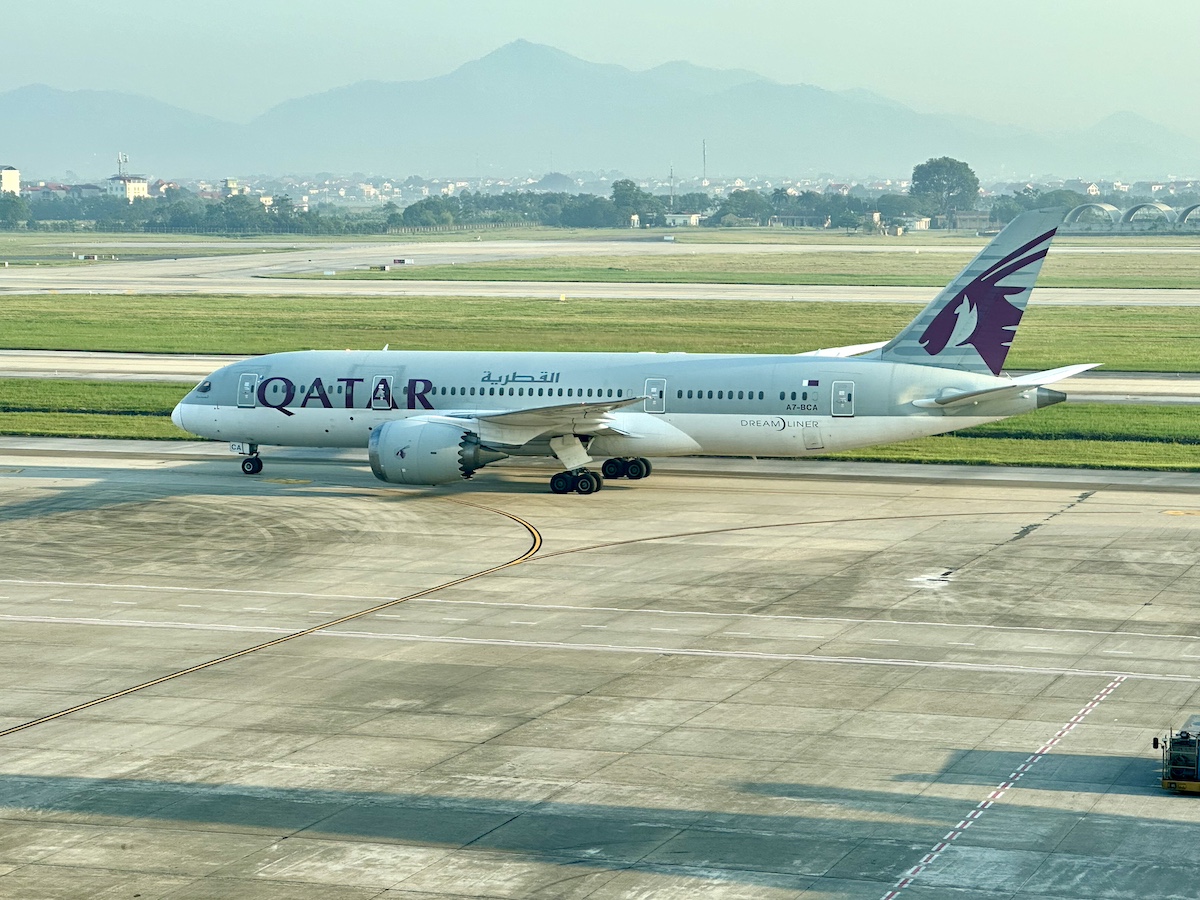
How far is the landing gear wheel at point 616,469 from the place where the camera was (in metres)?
58.1

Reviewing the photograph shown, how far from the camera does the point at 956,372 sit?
179ft

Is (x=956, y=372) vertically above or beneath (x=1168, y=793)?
above

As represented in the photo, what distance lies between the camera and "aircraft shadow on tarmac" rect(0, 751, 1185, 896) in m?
23.0

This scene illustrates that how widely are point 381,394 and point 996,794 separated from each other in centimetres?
3635

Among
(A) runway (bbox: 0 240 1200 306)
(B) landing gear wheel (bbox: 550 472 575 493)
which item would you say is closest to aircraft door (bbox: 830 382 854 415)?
(B) landing gear wheel (bbox: 550 472 575 493)

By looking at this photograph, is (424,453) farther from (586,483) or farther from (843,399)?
(843,399)

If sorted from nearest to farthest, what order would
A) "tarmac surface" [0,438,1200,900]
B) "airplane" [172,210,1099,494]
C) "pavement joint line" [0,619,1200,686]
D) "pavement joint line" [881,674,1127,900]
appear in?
"pavement joint line" [881,674,1127,900]
"tarmac surface" [0,438,1200,900]
"pavement joint line" [0,619,1200,686]
"airplane" [172,210,1099,494]

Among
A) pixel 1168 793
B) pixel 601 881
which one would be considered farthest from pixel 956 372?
pixel 601 881

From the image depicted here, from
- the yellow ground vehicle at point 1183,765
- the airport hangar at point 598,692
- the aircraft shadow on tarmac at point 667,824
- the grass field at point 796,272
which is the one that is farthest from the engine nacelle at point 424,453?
the grass field at point 796,272

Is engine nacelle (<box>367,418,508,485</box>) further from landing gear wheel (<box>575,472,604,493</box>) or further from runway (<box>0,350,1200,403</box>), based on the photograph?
runway (<box>0,350,1200,403</box>)

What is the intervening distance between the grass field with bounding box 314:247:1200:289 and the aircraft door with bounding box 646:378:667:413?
99.7 metres

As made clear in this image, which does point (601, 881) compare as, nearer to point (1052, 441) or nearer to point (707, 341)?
point (1052, 441)

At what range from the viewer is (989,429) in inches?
2739

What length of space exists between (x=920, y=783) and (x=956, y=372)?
99.4 ft
